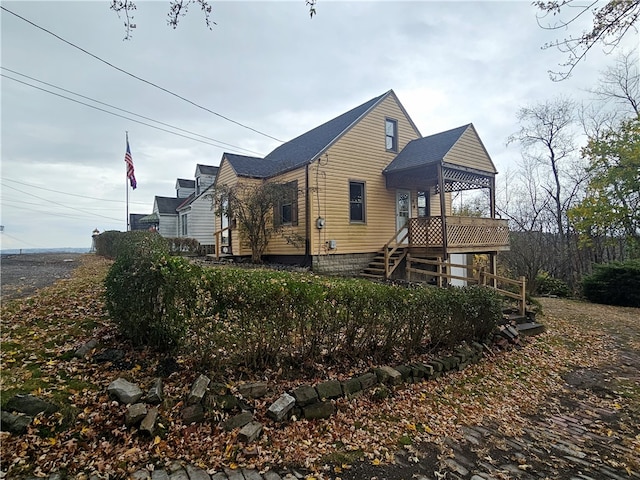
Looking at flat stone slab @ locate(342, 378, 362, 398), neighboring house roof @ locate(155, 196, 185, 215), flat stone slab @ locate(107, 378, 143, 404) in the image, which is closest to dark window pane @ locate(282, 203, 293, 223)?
flat stone slab @ locate(342, 378, 362, 398)

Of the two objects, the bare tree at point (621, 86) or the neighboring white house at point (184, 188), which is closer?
the bare tree at point (621, 86)

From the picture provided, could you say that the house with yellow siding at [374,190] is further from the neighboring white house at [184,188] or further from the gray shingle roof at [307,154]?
the neighboring white house at [184,188]

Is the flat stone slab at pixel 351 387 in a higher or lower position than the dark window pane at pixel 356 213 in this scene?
lower

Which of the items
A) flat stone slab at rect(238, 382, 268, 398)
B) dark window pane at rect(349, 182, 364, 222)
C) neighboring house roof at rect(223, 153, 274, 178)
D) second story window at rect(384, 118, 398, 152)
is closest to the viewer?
flat stone slab at rect(238, 382, 268, 398)

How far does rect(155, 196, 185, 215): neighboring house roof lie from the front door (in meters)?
19.0

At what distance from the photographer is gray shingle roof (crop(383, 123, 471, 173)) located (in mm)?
11773

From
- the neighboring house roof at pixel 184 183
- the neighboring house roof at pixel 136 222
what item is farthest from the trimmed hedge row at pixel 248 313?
the neighboring house roof at pixel 136 222

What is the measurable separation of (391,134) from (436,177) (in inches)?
109

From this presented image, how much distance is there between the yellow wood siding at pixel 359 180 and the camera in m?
11.9

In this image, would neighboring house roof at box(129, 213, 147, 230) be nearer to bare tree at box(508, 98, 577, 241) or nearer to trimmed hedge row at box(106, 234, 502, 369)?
trimmed hedge row at box(106, 234, 502, 369)

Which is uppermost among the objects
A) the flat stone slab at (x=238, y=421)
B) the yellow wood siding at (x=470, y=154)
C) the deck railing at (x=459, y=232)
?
the yellow wood siding at (x=470, y=154)

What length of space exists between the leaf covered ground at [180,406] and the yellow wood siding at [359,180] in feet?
24.3

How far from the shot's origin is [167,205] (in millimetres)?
25922

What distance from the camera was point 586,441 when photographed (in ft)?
11.5
